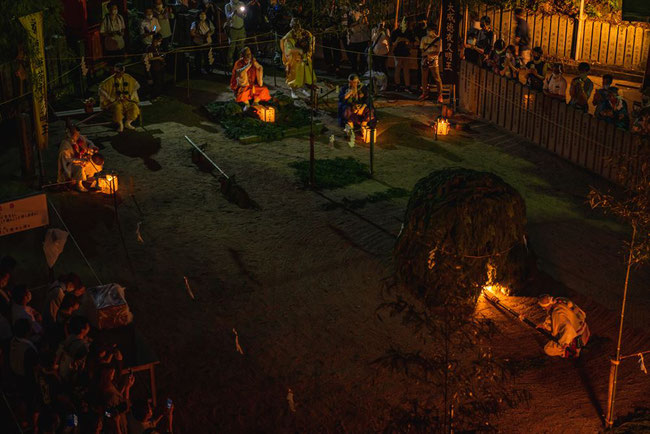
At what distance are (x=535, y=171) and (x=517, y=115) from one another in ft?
7.85

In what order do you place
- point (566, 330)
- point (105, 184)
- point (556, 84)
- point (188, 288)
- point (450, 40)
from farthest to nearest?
point (450, 40)
point (556, 84)
point (105, 184)
point (188, 288)
point (566, 330)

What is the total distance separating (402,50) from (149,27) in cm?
706

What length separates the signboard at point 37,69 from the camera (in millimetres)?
14703

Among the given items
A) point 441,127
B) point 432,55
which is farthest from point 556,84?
point 432,55

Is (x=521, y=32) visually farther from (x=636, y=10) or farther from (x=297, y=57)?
(x=297, y=57)

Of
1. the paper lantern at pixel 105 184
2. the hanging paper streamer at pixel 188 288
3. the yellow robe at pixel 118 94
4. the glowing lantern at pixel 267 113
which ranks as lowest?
the hanging paper streamer at pixel 188 288

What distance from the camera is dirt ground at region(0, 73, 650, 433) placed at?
959 cm

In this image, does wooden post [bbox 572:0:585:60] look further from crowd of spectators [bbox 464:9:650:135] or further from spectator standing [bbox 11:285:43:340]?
spectator standing [bbox 11:285:43:340]

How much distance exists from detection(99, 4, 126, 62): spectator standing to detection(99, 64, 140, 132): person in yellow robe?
4216mm

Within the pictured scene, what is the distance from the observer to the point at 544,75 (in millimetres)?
19656

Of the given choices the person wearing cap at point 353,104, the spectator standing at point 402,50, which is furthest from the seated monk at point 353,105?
the spectator standing at point 402,50

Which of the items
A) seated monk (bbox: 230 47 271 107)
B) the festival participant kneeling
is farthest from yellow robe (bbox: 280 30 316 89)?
the festival participant kneeling

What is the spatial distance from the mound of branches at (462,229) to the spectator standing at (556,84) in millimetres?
7055

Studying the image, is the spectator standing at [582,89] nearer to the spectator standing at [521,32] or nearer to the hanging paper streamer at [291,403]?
the spectator standing at [521,32]
